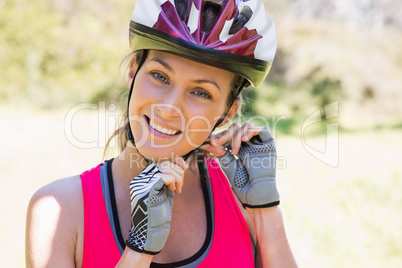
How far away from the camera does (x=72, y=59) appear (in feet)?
71.3

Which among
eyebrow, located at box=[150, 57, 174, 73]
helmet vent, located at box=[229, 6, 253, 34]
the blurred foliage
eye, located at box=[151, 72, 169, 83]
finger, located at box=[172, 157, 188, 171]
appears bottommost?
finger, located at box=[172, 157, 188, 171]

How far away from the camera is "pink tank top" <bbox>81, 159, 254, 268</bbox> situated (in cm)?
198

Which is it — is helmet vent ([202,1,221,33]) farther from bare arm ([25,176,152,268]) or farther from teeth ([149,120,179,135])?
bare arm ([25,176,152,268])

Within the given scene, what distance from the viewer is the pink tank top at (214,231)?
198cm

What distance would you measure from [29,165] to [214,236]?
21.8 ft

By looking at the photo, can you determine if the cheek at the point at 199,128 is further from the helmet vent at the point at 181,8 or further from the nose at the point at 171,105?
the helmet vent at the point at 181,8

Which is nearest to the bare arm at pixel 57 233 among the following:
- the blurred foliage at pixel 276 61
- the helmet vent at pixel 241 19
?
the helmet vent at pixel 241 19

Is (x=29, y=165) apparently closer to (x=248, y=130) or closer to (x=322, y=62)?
(x=248, y=130)

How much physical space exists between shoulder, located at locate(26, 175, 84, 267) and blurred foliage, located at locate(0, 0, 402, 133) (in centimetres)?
1617

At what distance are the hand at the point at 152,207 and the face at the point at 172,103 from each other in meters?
0.13

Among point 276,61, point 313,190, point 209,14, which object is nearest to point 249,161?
point 209,14

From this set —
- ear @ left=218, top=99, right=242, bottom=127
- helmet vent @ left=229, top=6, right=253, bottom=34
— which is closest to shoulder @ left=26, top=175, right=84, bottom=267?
ear @ left=218, top=99, right=242, bottom=127

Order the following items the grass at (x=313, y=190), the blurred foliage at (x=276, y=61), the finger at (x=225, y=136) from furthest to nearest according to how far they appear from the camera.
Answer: the blurred foliage at (x=276, y=61) → the grass at (x=313, y=190) → the finger at (x=225, y=136)

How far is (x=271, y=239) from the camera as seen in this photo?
7.33 feet
